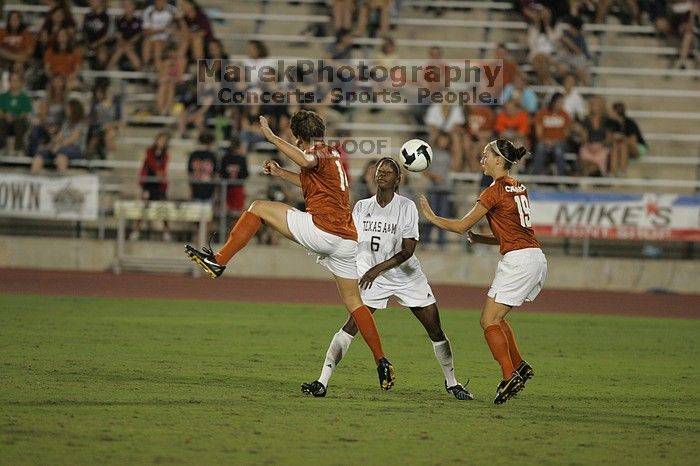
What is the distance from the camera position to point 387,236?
1060cm

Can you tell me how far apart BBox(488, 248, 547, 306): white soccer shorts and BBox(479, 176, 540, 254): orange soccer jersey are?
0.27ft

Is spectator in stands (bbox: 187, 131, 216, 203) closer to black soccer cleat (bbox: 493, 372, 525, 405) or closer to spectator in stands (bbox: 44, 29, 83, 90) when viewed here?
spectator in stands (bbox: 44, 29, 83, 90)

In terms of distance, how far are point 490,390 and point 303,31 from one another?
17.4 meters

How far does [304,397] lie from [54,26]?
57.9 feet

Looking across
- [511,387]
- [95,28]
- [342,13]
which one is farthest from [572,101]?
[511,387]

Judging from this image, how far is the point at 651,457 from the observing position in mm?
7867

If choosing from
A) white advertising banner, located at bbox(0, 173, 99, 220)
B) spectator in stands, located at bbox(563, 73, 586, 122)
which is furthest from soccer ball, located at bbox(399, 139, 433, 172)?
spectator in stands, located at bbox(563, 73, 586, 122)

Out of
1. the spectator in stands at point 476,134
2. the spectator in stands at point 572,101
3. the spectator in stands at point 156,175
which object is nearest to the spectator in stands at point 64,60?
the spectator in stands at point 156,175

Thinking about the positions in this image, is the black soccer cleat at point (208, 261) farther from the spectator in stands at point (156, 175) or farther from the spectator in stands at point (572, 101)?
the spectator in stands at point (572, 101)

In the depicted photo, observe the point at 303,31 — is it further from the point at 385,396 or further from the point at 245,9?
the point at 385,396

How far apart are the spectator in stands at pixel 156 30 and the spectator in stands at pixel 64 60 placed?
1413 mm

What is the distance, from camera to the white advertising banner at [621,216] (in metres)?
22.2

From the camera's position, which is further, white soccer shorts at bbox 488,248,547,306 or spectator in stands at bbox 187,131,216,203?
spectator in stands at bbox 187,131,216,203

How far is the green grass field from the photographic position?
25.5 feet
